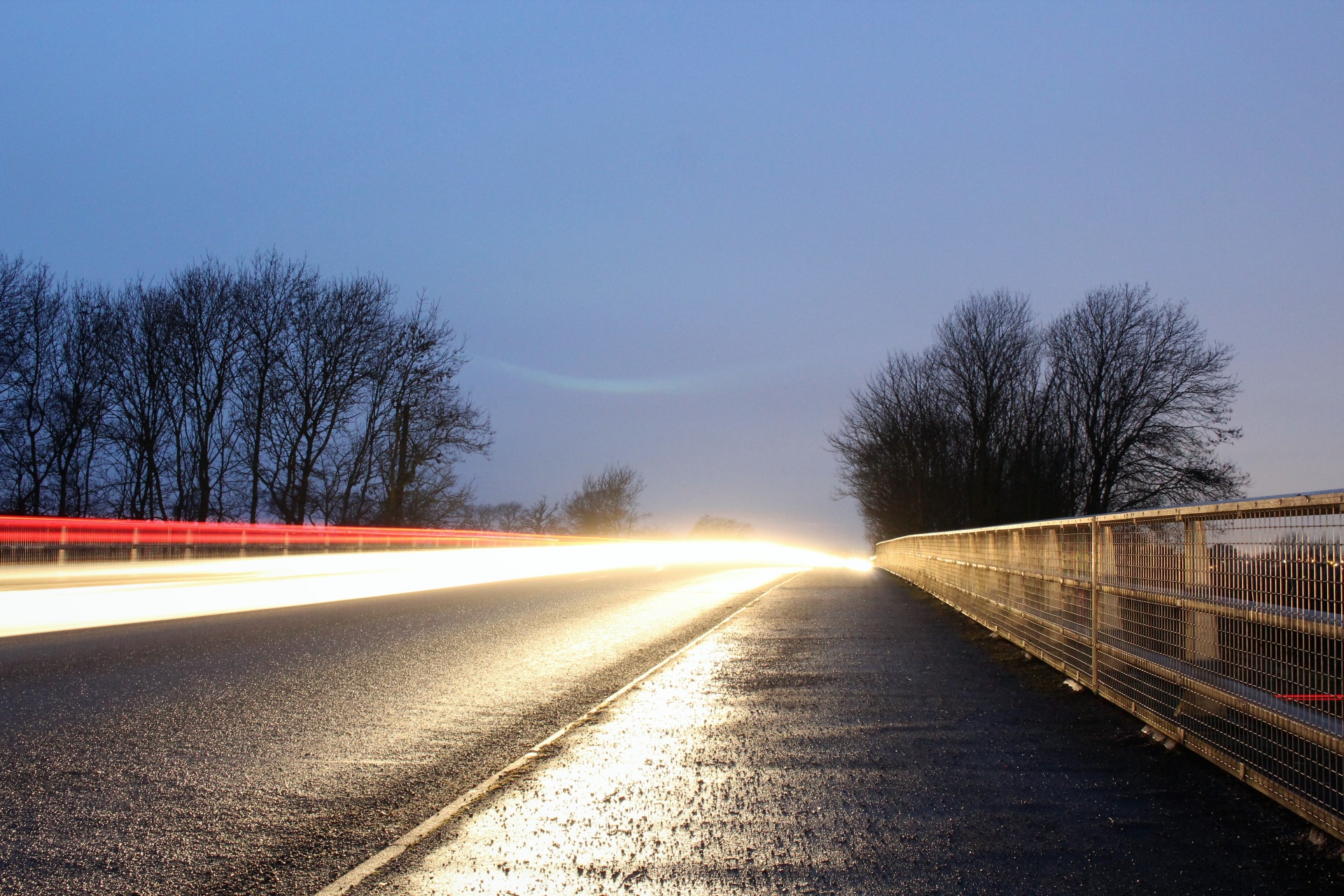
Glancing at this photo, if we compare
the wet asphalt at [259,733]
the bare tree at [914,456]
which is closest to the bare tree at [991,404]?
the bare tree at [914,456]

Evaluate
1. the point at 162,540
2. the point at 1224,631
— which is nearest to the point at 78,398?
the point at 162,540

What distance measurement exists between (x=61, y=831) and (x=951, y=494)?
4907 cm

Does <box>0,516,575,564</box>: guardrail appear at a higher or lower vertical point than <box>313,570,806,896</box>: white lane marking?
higher

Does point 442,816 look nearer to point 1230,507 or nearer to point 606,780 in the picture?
point 606,780

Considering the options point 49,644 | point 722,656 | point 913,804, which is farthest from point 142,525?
point 913,804

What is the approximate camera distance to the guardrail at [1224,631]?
15.1 ft

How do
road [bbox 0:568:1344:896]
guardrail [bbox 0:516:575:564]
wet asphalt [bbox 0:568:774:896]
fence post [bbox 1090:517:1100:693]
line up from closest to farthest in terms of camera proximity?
road [bbox 0:568:1344:896] → wet asphalt [bbox 0:568:774:896] → fence post [bbox 1090:517:1100:693] → guardrail [bbox 0:516:575:564]

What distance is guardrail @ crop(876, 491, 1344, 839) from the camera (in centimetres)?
462

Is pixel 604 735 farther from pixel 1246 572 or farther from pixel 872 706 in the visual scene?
pixel 1246 572

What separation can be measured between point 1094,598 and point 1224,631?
2.58m

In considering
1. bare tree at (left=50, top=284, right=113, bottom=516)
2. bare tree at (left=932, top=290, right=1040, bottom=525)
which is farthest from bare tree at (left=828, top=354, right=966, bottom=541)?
bare tree at (left=50, top=284, right=113, bottom=516)

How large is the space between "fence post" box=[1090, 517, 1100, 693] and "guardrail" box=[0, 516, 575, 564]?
706 inches

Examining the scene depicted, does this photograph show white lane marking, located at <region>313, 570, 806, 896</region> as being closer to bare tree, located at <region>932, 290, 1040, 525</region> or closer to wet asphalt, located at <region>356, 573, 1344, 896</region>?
wet asphalt, located at <region>356, 573, 1344, 896</region>

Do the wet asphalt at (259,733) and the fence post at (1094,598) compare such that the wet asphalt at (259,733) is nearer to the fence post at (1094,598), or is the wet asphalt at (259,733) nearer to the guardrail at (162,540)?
the fence post at (1094,598)
